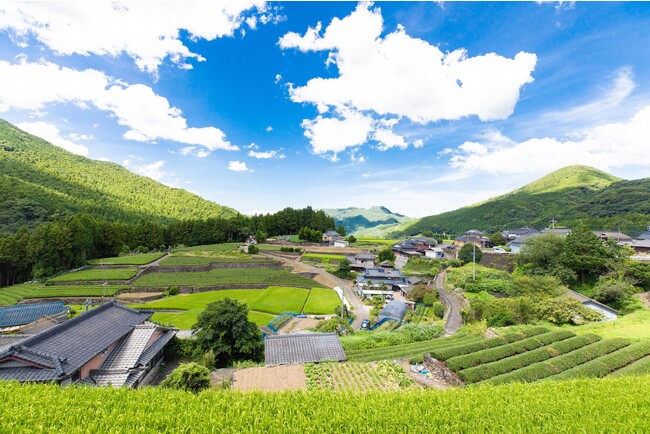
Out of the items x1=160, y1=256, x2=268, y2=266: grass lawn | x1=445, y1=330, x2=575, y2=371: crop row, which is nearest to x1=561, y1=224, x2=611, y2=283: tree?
x1=445, y1=330, x2=575, y2=371: crop row

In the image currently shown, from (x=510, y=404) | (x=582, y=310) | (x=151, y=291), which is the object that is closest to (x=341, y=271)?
(x=151, y=291)

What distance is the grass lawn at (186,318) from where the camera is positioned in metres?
28.5

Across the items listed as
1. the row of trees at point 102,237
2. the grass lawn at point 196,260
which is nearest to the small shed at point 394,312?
the grass lawn at point 196,260

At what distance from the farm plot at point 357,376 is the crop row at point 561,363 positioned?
410 centimetres

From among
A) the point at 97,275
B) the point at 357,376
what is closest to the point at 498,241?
the point at 357,376

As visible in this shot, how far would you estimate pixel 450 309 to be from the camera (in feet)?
105

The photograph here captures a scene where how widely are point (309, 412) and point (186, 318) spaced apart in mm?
29794

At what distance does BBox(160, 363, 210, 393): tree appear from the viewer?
12102 mm

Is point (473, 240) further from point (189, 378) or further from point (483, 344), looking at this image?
point (189, 378)

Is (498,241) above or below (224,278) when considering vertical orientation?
above

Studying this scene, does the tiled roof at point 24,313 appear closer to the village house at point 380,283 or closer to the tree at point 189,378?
the tree at point 189,378

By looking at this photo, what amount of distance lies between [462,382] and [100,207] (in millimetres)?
111052

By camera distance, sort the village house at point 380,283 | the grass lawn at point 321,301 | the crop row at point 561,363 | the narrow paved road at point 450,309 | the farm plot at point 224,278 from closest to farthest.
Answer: the crop row at point 561,363, the narrow paved road at point 450,309, the grass lawn at point 321,301, the village house at point 380,283, the farm plot at point 224,278

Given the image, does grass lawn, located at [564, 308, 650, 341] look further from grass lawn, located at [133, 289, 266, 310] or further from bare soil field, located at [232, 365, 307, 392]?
grass lawn, located at [133, 289, 266, 310]
